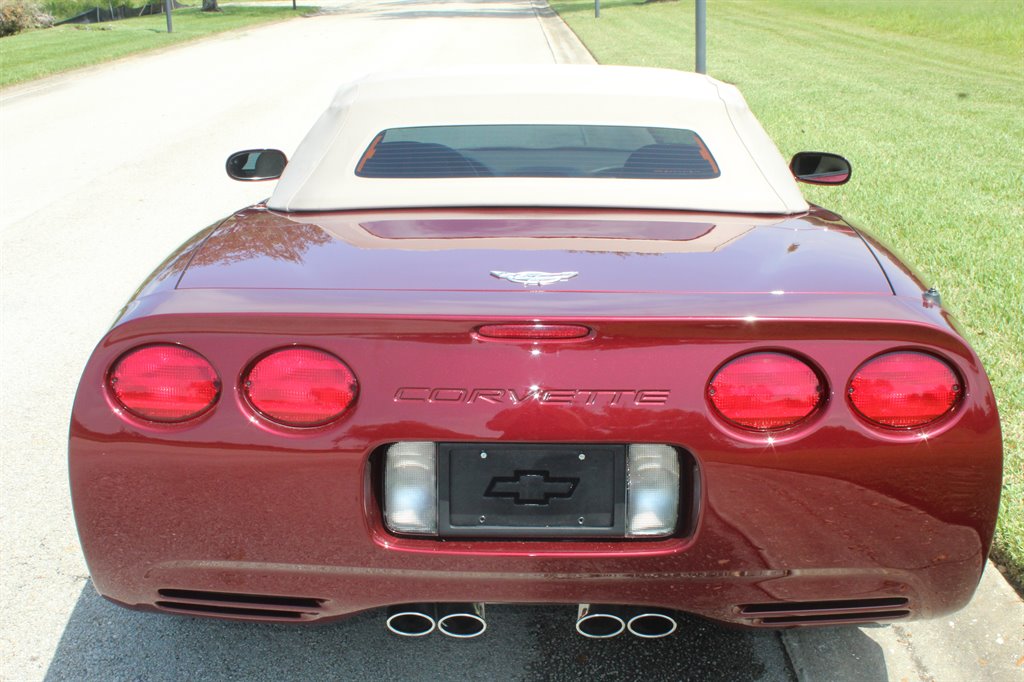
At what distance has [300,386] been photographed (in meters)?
2.43

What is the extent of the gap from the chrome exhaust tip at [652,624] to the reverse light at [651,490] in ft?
0.76

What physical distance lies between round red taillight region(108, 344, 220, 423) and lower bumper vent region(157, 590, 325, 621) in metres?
0.42

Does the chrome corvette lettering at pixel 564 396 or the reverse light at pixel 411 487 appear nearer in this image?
the chrome corvette lettering at pixel 564 396

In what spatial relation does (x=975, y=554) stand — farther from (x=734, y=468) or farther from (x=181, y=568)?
(x=181, y=568)

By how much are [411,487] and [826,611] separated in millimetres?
947

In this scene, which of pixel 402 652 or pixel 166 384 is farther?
pixel 402 652

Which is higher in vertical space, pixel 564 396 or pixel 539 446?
pixel 564 396

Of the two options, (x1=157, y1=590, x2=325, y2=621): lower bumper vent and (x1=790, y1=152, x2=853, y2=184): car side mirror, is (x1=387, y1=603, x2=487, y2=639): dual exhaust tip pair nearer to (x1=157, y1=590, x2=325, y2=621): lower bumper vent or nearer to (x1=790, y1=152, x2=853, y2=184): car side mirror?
(x1=157, y1=590, x2=325, y2=621): lower bumper vent

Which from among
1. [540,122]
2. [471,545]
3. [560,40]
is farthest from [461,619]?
[560,40]

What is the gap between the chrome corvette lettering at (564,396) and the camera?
2348 mm

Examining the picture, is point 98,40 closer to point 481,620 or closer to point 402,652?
point 402,652

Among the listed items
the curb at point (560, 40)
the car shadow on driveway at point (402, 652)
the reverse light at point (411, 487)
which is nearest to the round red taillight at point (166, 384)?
the reverse light at point (411, 487)

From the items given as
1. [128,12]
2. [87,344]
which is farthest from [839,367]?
[128,12]

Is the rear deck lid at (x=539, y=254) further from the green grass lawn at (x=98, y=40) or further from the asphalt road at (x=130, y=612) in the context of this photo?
the green grass lawn at (x=98, y=40)
